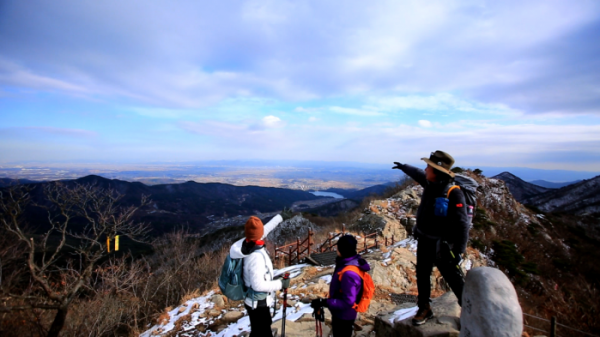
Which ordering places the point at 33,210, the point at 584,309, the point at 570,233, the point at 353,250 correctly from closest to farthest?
1. the point at 353,250
2. the point at 584,309
3. the point at 570,233
4. the point at 33,210

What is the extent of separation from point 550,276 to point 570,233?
16.9 metres

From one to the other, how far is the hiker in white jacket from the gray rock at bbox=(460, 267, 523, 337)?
6.69 ft

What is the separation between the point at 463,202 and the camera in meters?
2.99

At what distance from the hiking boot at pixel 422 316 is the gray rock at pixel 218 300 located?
5.75m

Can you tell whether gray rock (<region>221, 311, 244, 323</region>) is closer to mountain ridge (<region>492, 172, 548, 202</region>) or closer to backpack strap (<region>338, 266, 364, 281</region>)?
backpack strap (<region>338, 266, 364, 281</region>)

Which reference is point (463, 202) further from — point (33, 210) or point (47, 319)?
point (33, 210)

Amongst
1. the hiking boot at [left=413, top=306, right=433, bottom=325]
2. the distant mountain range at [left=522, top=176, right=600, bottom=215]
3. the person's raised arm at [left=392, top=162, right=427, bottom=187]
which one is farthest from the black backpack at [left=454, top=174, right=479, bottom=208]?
the distant mountain range at [left=522, top=176, right=600, bottom=215]

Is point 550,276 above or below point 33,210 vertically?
above

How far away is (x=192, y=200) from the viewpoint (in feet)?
339

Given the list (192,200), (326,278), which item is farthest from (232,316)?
(192,200)

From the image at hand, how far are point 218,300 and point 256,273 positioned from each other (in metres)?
5.45

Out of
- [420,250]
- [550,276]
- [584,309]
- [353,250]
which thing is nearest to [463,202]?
[420,250]

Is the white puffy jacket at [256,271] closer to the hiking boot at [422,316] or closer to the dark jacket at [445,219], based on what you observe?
the hiking boot at [422,316]

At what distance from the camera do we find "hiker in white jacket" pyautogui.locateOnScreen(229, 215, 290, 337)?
3141 millimetres
